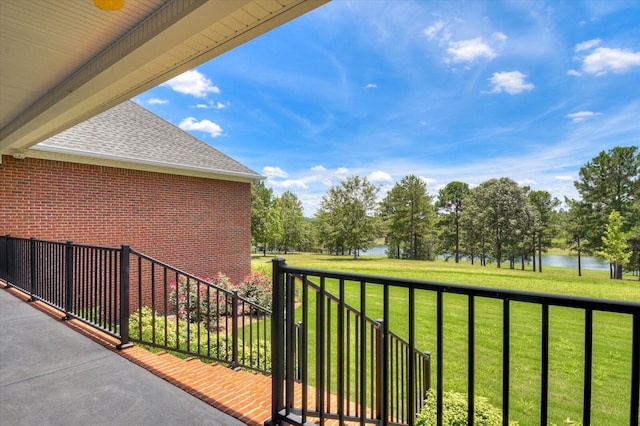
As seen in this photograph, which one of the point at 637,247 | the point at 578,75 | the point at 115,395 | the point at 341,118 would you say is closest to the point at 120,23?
the point at 115,395

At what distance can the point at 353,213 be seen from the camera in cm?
3478

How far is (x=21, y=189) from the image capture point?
6.76m

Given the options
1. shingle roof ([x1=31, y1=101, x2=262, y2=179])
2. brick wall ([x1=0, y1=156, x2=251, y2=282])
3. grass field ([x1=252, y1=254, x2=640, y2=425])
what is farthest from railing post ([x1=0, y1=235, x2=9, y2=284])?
grass field ([x1=252, y1=254, x2=640, y2=425])

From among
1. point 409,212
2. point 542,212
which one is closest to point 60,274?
point 409,212

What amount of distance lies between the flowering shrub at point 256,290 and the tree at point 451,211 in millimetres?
34309

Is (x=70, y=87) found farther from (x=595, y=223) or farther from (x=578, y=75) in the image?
(x=578, y=75)

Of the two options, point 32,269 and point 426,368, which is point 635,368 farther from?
point 32,269

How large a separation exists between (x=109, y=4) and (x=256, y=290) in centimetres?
811

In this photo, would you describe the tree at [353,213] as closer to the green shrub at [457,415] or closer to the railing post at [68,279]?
the railing post at [68,279]

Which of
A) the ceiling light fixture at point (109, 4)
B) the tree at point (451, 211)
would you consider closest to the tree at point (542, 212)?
the tree at point (451, 211)

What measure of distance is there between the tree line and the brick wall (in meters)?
19.3

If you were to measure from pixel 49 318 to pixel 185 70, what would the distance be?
3510mm

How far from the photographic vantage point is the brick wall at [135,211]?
6.84m

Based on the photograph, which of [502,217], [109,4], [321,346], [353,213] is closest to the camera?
[321,346]
